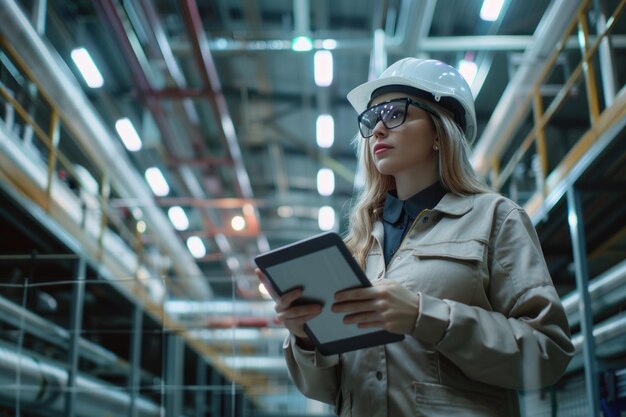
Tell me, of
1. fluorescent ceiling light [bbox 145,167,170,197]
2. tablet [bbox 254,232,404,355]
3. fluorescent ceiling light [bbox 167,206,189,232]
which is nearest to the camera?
tablet [bbox 254,232,404,355]

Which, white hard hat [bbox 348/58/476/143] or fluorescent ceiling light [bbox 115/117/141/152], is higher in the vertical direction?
fluorescent ceiling light [bbox 115/117/141/152]

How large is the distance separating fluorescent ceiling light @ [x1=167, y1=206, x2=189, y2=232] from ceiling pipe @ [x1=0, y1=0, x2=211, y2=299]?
101cm

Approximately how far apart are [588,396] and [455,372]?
330cm

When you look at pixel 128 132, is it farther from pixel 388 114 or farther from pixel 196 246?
pixel 388 114

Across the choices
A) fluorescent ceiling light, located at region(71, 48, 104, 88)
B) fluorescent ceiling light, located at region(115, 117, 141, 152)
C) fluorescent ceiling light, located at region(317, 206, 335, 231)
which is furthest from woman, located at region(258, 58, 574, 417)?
fluorescent ceiling light, located at region(317, 206, 335, 231)

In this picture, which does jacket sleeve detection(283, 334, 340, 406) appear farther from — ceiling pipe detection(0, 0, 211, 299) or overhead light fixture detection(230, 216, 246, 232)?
overhead light fixture detection(230, 216, 246, 232)

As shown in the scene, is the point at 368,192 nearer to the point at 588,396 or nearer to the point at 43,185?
the point at 588,396

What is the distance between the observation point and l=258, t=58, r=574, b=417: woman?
150cm

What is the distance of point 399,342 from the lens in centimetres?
166

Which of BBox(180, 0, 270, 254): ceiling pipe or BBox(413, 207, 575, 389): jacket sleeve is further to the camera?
BBox(180, 0, 270, 254): ceiling pipe

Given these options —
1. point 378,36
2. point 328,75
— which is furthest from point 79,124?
point 378,36

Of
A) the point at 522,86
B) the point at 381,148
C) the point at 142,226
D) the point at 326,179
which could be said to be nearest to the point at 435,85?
the point at 381,148

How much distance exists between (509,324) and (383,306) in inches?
11.8

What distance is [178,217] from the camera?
14.5m
